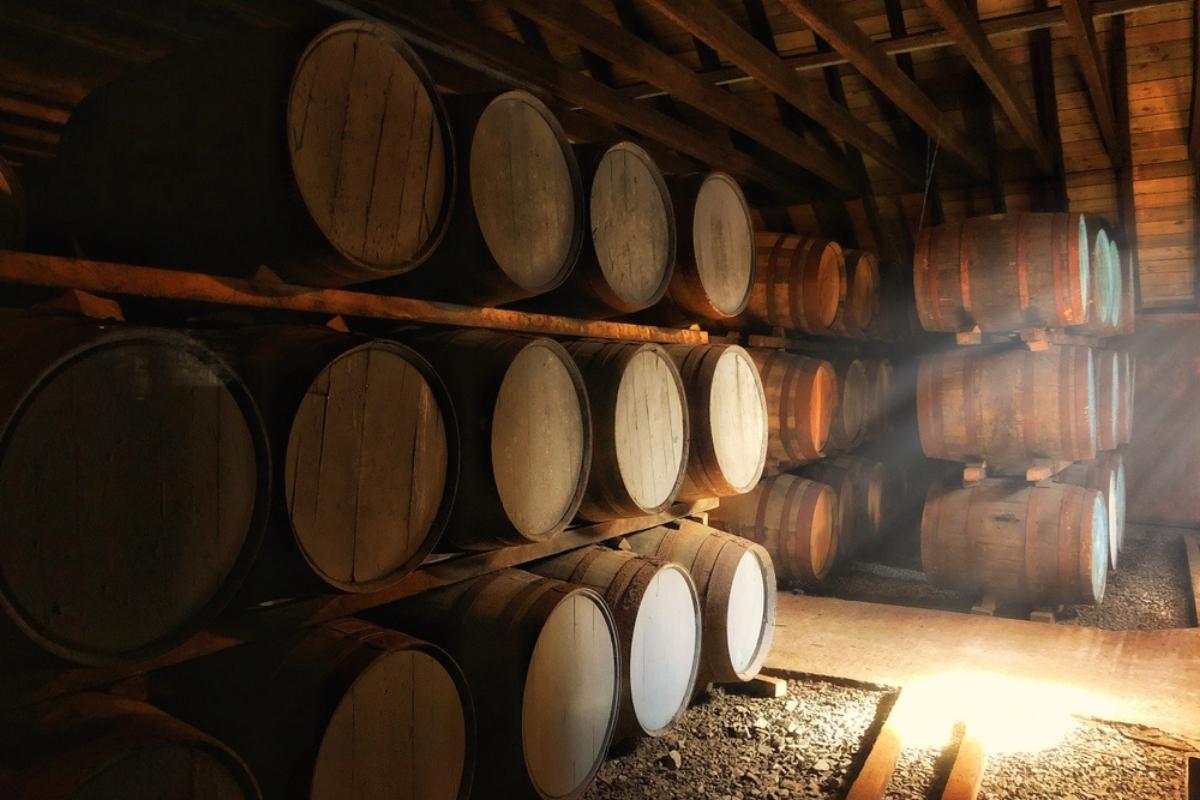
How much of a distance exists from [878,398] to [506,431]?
216 inches

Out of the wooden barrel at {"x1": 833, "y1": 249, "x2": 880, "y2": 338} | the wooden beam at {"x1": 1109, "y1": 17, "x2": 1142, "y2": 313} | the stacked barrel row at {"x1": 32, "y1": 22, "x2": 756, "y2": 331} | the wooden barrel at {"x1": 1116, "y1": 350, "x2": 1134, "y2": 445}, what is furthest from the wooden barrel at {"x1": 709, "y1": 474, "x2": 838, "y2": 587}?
the stacked barrel row at {"x1": 32, "y1": 22, "x2": 756, "y2": 331}

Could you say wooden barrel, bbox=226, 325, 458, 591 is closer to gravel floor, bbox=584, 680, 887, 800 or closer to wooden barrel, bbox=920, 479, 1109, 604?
gravel floor, bbox=584, 680, 887, 800

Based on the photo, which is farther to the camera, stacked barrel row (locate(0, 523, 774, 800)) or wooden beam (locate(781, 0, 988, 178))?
wooden beam (locate(781, 0, 988, 178))

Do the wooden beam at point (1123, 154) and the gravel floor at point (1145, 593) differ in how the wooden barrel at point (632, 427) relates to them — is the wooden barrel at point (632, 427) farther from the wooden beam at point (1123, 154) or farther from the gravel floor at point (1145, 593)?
the wooden beam at point (1123, 154)

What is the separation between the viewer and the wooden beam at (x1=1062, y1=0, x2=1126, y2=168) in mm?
4469

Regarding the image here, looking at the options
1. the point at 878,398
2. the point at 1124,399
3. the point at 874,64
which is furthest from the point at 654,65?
the point at 1124,399

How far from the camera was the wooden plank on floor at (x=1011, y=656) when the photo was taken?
4.17 metres

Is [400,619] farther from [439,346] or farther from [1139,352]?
[1139,352]

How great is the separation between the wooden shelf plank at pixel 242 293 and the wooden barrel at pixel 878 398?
4.67 meters

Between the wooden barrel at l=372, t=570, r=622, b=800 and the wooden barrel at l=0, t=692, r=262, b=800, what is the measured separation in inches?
37.5

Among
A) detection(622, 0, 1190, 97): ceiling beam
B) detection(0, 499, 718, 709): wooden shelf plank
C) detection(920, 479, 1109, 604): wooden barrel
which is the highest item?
detection(622, 0, 1190, 97): ceiling beam

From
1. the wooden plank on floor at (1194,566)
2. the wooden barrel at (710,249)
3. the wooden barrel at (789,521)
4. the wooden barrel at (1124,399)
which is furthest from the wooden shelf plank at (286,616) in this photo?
the wooden barrel at (1124,399)

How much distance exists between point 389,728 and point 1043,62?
20.2 feet

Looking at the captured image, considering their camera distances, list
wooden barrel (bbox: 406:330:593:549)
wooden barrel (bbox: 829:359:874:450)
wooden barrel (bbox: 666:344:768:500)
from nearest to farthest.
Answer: wooden barrel (bbox: 406:330:593:549) → wooden barrel (bbox: 666:344:768:500) → wooden barrel (bbox: 829:359:874:450)
